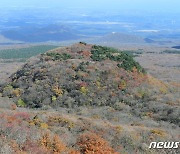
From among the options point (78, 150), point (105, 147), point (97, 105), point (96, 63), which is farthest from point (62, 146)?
point (96, 63)

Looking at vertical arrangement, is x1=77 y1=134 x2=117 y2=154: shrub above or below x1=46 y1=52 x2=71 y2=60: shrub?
below

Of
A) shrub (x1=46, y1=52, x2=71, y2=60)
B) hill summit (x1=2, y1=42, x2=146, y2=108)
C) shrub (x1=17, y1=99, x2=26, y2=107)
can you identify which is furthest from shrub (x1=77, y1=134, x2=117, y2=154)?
shrub (x1=46, y1=52, x2=71, y2=60)

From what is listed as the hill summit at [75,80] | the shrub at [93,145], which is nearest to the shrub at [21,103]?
the hill summit at [75,80]

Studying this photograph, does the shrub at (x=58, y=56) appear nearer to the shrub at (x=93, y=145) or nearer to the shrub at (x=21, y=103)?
the shrub at (x=21, y=103)

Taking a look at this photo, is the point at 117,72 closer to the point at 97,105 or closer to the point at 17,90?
the point at 97,105

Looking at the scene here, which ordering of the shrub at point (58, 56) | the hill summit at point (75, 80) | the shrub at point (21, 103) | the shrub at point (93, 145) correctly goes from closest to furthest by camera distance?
the shrub at point (93, 145) → the shrub at point (21, 103) → the hill summit at point (75, 80) → the shrub at point (58, 56)

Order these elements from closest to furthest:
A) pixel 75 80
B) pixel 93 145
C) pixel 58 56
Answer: pixel 93 145, pixel 75 80, pixel 58 56

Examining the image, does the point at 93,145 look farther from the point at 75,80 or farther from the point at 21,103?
the point at 75,80

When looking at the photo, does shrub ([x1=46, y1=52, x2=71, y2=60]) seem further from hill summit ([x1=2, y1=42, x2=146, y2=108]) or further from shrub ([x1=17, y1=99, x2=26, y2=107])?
shrub ([x1=17, y1=99, x2=26, y2=107])

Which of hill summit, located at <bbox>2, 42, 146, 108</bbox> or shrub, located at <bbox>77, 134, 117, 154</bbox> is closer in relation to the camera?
shrub, located at <bbox>77, 134, 117, 154</bbox>

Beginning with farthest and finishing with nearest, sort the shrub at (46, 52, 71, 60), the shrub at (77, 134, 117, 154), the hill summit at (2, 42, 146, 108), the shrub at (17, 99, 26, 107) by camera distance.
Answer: the shrub at (46, 52, 71, 60), the hill summit at (2, 42, 146, 108), the shrub at (17, 99, 26, 107), the shrub at (77, 134, 117, 154)

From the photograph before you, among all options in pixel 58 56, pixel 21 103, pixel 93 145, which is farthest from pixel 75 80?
pixel 93 145

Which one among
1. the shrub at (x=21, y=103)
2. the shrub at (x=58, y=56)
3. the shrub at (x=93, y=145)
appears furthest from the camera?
the shrub at (x=58, y=56)
